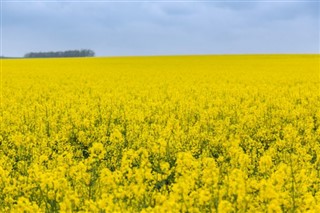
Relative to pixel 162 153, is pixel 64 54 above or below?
above

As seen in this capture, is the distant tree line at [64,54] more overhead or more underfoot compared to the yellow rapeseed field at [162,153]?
more overhead

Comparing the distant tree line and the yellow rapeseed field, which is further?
the distant tree line

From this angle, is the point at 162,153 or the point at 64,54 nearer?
the point at 162,153

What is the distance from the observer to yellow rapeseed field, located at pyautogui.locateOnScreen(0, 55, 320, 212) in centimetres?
448

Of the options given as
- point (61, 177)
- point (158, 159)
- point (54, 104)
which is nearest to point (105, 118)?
point (54, 104)

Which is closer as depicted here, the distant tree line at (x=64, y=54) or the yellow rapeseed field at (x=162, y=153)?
the yellow rapeseed field at (x=162, y=153)

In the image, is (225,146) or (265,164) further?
(225,146)

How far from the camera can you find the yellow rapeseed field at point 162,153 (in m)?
4.48

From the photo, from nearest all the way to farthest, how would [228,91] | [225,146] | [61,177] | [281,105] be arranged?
[61,177] → [225,146] → [281,105] → [228,91]

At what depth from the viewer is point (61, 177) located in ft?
17.0

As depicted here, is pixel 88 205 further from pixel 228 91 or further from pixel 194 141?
pixel 228 91

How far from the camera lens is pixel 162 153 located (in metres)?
7.09

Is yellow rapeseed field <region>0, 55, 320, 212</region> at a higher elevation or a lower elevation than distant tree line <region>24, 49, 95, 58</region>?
lower

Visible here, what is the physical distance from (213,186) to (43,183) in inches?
66.9
